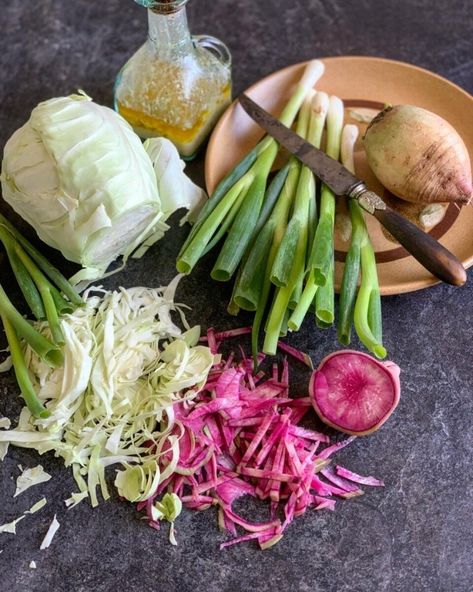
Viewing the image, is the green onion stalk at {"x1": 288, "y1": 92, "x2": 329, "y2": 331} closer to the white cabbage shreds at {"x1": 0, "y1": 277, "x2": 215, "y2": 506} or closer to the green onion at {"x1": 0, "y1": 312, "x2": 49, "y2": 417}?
the white cabbage shreds at {"x1": 0, "y1": 277, "x2": 215, "y2": 506}

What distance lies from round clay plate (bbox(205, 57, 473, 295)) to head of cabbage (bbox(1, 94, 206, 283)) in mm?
232

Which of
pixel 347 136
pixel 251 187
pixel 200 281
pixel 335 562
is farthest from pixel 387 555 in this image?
pixel 347 136

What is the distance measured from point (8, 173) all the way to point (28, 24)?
820mm

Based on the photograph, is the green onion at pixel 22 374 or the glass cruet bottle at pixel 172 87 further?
the glass cruet bottle at pixel 172 87

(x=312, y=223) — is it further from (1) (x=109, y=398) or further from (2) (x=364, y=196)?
(1) (x=109, y=398)

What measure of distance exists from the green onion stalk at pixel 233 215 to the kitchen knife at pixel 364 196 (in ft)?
0.14

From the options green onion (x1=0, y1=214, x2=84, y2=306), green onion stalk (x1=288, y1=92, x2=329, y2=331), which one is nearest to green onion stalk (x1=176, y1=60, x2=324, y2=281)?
green onion stalk (x1=288, y1=92, x2=329, y2=331)

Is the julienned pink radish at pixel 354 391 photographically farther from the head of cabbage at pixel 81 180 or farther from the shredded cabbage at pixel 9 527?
the shredded cabbage at pixel 9 527

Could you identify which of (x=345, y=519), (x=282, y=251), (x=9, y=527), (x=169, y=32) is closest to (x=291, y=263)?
(x=282, y=251)

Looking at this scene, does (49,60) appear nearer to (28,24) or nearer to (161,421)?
(28,24)

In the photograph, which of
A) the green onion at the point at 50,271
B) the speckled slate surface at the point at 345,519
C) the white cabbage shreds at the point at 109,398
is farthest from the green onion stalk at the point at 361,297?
the green onion at the point at 50,271

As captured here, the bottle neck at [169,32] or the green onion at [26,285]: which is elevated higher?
the bottle neck at [169,32]

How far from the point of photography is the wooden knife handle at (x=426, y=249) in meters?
1.28

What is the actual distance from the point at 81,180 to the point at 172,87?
394 millimetres
